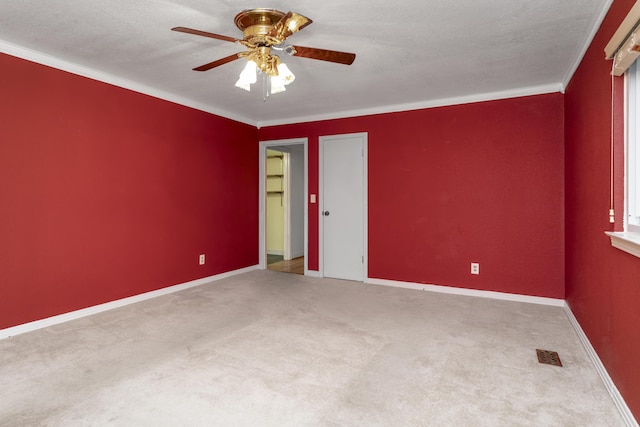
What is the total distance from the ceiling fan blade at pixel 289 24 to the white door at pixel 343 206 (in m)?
2.72

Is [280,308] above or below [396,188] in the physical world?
below

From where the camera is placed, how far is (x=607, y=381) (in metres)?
2.04

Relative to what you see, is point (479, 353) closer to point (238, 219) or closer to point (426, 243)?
point (426, 243)

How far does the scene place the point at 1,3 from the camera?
2.21 m

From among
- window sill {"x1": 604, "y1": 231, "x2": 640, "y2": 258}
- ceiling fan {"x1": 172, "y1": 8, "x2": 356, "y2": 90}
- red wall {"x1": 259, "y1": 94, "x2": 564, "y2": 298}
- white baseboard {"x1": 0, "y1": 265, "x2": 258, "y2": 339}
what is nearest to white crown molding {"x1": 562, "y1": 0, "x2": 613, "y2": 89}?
red wall {"x1": 259, "y1": 94, "x2": 564, "y2": 298}

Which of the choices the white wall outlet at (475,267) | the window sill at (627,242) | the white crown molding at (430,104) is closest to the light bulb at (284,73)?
the window sill at (627,242)

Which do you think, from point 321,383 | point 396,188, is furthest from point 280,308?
point 396,188

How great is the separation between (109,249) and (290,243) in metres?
3.48

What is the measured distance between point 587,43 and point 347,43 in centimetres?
176

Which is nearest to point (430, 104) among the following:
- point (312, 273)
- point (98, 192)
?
point (312, 273)

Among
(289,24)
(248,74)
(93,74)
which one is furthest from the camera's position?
(93,74)

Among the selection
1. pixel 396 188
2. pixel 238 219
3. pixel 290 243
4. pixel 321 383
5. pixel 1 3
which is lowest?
pixel 321 383

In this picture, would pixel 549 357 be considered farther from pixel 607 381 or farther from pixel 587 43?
pixel 587 43

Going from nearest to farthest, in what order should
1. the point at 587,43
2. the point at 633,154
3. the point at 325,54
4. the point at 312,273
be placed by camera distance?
the point at 633,154 < the point at 325,54 < the point at 587,43 < the point at 312,273
